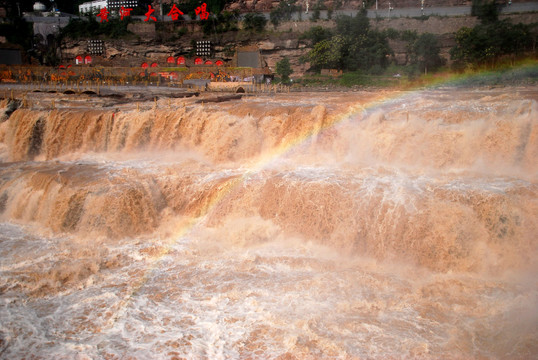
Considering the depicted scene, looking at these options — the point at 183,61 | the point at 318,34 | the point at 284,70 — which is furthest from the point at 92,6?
the point at 284,70

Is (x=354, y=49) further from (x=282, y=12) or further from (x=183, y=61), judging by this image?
(x=183, y=61)

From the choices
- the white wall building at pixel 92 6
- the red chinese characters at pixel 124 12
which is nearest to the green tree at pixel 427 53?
the red chinese characters at pixel 124 12

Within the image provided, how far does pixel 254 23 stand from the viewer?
40.2m

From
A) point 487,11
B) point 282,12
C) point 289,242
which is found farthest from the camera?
point 282,12

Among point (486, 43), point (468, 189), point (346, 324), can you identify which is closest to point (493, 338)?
point (346, 324)

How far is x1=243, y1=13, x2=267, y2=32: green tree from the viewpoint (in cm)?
4016

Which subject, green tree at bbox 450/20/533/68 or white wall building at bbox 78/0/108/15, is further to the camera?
white wall building at bbox 78/0/108/15

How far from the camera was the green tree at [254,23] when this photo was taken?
40.2 meters

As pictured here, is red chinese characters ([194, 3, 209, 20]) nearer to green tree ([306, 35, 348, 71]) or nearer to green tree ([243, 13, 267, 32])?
green tree ([243, 13, 267, 32])

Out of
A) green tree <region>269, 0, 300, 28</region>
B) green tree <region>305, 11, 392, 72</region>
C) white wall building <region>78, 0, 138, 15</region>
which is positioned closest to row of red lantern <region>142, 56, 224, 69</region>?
green tree <region>269, 0, 300, 28</region>

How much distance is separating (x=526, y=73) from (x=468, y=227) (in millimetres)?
20114

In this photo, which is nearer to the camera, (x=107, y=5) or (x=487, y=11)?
(x=487, y=11)

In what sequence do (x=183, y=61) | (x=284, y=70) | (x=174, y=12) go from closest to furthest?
1. (x=284, y=70)
2. (x=183, y=61)
3. (x=174, y=12)

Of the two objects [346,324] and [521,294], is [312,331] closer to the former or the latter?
[346,324]
